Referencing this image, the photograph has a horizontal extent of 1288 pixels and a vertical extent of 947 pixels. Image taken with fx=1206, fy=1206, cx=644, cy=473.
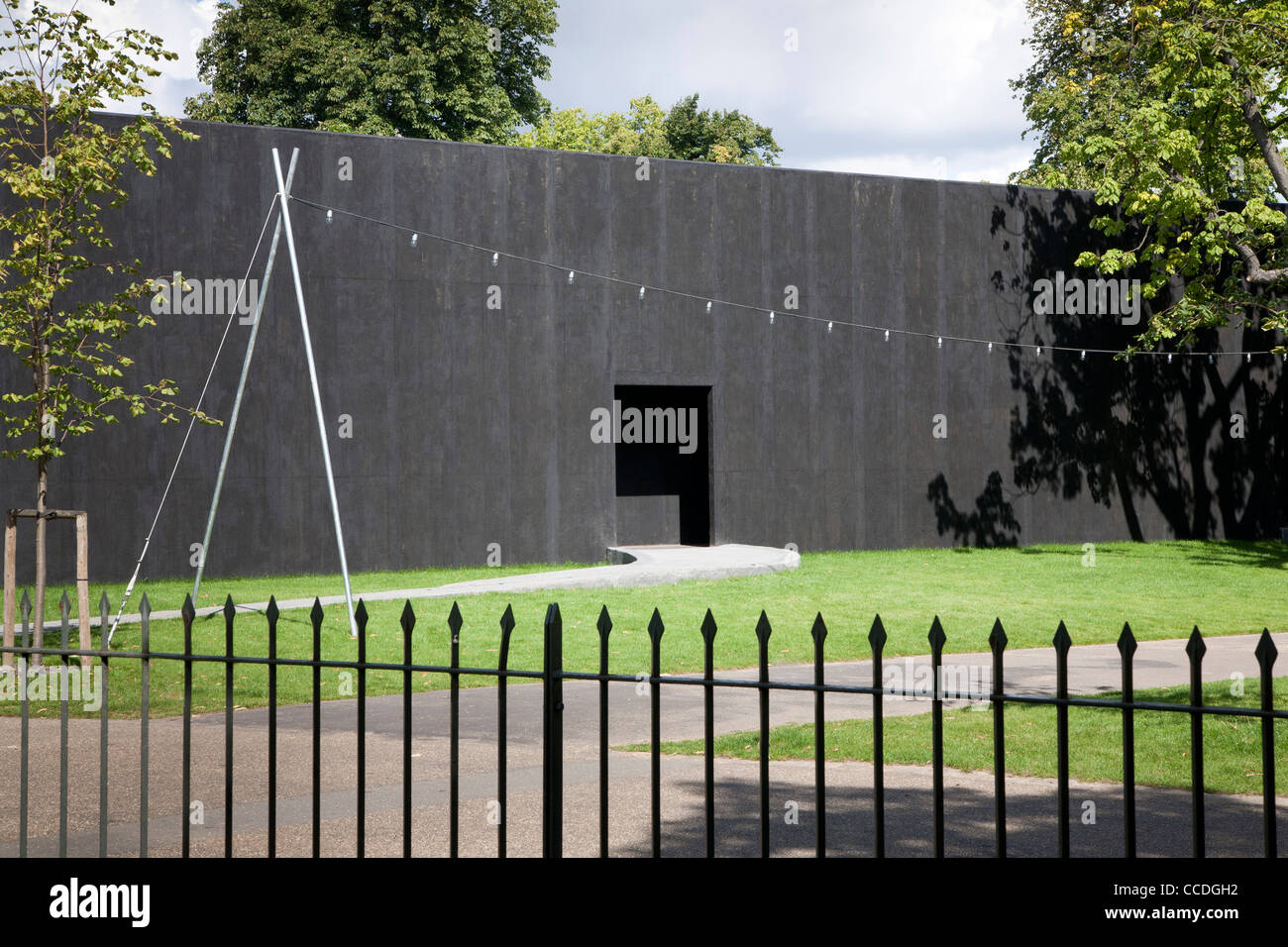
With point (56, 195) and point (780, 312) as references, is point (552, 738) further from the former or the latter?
point (780, 312)

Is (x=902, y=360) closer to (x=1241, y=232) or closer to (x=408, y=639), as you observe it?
(x=1241, y=232)

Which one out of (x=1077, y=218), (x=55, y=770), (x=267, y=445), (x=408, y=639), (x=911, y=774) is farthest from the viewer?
(x=1077, y=218)

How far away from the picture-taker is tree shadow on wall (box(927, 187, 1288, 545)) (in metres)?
23.8

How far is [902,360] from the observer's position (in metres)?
22.8

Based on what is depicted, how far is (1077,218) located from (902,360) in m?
5.20

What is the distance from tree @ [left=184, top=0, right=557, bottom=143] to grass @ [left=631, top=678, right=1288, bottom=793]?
89.4 ft

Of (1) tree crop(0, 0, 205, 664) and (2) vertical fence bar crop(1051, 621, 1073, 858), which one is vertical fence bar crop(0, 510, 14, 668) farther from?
(2) vertical fence bar crop(1051, 621, 1073, 858)

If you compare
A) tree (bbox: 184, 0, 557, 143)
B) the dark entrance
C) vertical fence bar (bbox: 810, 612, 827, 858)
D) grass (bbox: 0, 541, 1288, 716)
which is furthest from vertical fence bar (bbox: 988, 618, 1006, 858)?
tree (bbox: 184, 0, 557, 143)

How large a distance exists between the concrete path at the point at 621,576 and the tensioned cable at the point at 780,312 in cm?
451

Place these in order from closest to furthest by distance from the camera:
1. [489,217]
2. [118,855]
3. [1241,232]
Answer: [118,855]
[489,217]
[1241,232]

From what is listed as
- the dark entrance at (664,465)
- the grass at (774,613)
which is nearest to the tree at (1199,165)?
the grass at (774,613)
